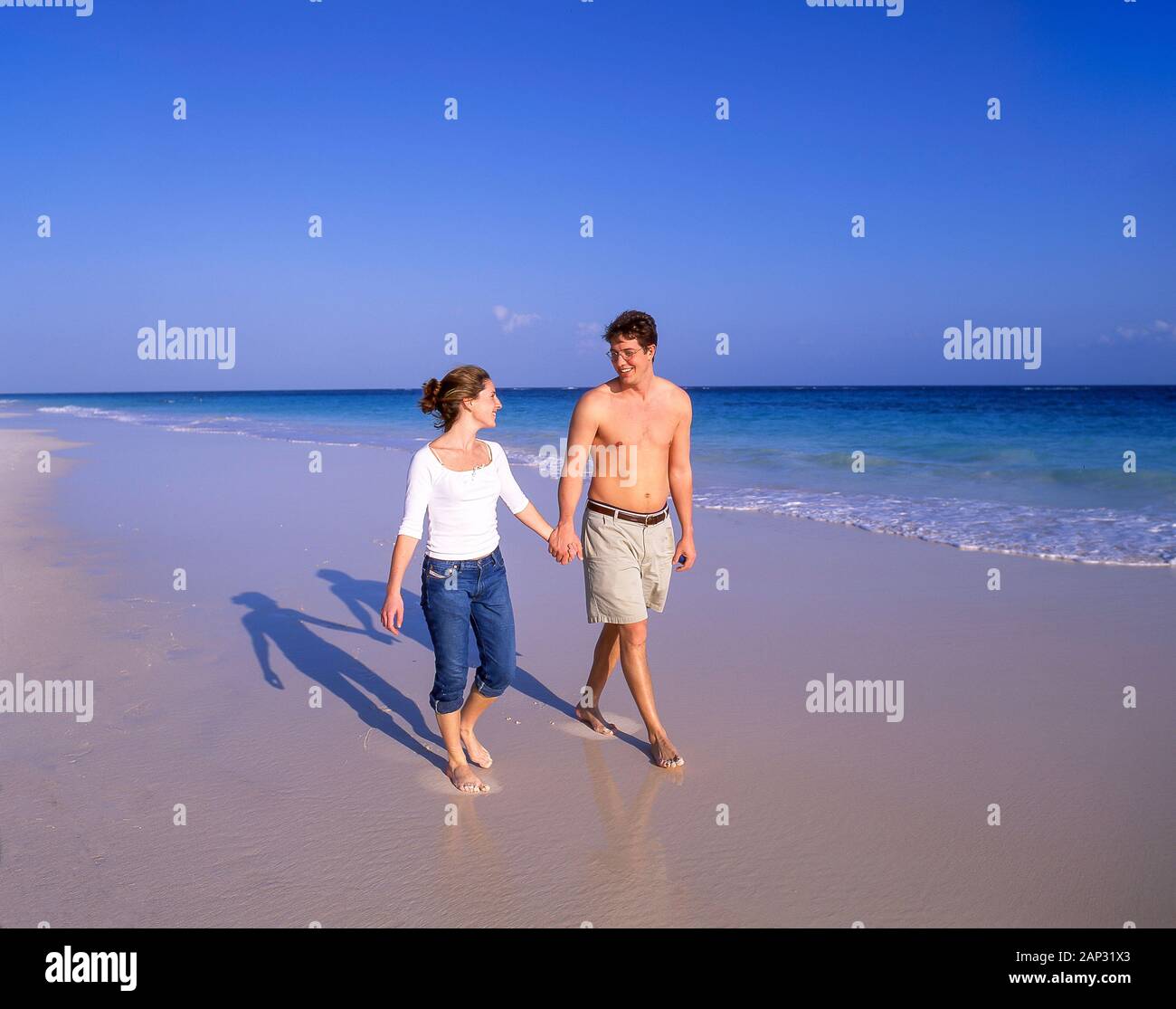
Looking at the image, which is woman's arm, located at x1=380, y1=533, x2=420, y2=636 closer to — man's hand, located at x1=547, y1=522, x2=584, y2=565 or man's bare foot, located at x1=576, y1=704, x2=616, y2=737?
man's hand, located at x1=547, y1=522, x2=584, y2=565

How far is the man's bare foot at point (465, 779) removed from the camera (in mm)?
3584

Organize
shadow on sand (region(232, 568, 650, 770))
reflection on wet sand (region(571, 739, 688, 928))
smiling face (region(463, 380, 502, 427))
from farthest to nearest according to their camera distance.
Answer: shadow on sand (region(232, 568, 650, 770)) → smiling face (region(463, 380, 502, 427)) → reflection on wet sand (region(571, 739, 688, 928))

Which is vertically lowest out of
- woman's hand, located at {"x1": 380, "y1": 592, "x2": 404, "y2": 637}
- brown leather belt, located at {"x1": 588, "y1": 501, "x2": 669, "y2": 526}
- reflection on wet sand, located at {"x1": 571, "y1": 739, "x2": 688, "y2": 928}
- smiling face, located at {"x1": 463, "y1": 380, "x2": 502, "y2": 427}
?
reflection on wet sand, located at {"x1": 571, "y1": 739, "x2": 688, "y2": 928}

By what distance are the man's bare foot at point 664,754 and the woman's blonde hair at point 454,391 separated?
5.69 ft

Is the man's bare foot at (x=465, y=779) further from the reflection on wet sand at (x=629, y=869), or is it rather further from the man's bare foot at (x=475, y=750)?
the reflection on wet sand at (x=629, y=869)

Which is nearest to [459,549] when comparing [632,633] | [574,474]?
[574,474]

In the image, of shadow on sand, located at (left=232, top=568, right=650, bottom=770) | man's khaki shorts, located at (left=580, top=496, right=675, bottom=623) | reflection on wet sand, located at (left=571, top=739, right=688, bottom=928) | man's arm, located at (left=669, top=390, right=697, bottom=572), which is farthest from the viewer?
shadow on sand, located at (left=232, top=568, right=650, bottom=770)

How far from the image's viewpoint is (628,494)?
156 inches

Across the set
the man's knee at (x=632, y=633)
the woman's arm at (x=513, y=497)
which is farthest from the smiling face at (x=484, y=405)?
the man's knee at (x=632, y=633)

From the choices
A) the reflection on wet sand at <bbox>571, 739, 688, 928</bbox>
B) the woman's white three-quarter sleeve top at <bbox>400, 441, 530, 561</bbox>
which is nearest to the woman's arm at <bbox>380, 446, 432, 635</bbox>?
the woman's white three-quarter sleeve top at <bbox>400, 441, 530, 561</bbox>

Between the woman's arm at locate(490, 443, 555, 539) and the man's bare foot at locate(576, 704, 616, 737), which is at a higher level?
the woman's arm at locate(490, 443, 555, 539)

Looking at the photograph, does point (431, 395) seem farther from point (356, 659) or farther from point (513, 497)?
point (356, 659)

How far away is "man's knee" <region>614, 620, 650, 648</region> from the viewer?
12.9 feet
